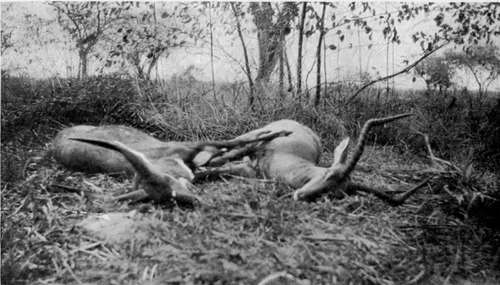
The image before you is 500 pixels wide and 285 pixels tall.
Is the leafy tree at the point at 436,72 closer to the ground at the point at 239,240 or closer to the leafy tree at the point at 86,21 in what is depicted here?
the ground at the point at 239,240

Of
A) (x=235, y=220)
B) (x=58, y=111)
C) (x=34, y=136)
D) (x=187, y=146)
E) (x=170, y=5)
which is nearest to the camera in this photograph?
(x=235, y=220)

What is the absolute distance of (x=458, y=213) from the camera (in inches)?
127

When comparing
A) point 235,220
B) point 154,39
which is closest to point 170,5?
point 154,39

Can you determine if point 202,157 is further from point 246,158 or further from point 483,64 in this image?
point 483,64

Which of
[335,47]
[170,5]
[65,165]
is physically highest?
[170,5]

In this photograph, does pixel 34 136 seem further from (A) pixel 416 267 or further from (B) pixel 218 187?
(A) pixel 416 267

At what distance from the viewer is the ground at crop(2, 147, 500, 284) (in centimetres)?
225

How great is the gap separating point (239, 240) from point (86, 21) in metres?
4.80

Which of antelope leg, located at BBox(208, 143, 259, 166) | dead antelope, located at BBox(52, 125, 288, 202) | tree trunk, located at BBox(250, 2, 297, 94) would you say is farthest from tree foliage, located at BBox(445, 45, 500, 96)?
antelope leg, located at BBox(208, 143, 259, 166)

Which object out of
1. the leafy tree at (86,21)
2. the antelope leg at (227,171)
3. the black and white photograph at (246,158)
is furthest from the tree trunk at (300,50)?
the antelope leg at (227,171)

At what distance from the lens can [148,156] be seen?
12.5 ft

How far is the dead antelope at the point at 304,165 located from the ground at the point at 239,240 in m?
0.10

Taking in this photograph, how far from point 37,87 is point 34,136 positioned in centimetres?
149

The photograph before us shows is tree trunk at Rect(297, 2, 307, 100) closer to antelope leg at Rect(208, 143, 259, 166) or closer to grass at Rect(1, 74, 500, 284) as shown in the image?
grass at Rect(1, 74, 500, 284)
